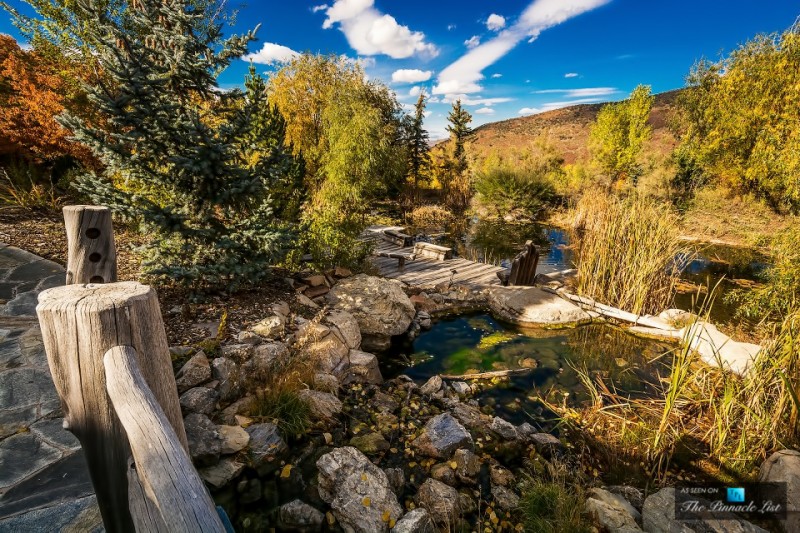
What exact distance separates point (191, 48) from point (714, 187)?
25.1m

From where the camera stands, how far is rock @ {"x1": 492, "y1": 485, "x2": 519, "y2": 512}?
2.82 metres

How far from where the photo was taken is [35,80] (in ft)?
28.0

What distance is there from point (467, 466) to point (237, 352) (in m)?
→ 2.60

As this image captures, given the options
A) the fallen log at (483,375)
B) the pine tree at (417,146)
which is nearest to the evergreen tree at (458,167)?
the pine tree at (417,146)

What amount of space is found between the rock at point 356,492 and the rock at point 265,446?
15.5 inches

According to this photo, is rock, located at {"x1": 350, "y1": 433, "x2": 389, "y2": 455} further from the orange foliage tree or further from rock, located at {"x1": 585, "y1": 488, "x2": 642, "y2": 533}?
the orange foliage tree

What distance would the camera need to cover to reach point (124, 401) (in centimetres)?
88

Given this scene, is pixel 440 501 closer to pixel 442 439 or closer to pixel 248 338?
pixel 442 439

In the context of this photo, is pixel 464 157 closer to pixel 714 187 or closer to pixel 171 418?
pixel 714 187

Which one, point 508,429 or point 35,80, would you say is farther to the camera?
point 35,80

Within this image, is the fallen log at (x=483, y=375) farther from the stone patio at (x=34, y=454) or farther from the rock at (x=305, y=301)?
the stone patio at (x=34, y=454)

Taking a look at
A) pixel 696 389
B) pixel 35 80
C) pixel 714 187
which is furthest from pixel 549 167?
pixel 35 80

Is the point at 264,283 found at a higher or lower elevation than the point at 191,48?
lower

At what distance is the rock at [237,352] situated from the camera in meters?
3.51
